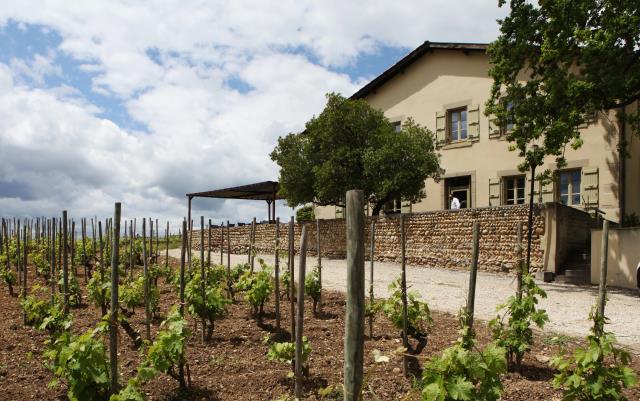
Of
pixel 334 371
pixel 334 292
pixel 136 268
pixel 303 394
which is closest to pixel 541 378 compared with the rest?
pixel 334 371

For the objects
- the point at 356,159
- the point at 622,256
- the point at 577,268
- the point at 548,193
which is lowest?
the point at 577,268

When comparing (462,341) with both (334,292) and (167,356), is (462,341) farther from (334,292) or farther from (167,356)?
(334,292)

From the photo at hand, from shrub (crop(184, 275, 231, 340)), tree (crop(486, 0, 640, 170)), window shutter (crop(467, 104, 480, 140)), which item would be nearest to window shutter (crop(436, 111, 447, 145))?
window shutter (crop(467, 104, 480, 140))

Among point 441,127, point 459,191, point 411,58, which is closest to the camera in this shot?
point 459,191

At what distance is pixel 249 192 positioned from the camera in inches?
1088

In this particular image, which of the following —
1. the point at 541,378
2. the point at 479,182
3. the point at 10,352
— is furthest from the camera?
the point at 479,182

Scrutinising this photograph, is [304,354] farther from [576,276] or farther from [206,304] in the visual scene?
[576,276]

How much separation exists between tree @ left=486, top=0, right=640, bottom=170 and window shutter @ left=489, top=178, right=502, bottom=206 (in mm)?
5263

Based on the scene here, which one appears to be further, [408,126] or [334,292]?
[408,126]

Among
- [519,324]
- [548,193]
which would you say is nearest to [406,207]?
[548,193]

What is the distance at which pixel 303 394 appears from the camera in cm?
469

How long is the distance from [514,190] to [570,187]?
1.94m

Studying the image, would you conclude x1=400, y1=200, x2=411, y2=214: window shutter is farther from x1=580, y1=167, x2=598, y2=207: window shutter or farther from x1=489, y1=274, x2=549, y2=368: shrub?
x1=489, y1=274, x2=549, y2=368: shrub

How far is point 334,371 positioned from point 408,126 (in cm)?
1603
